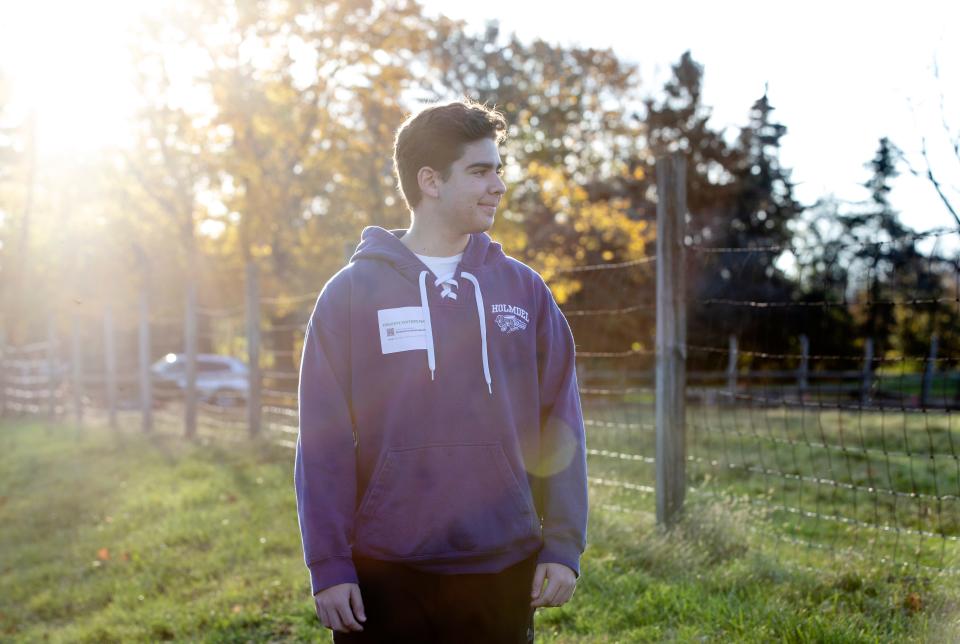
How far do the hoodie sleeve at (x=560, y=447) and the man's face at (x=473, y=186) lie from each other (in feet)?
1.04

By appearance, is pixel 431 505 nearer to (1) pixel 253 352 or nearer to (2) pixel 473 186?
(2) pixel 473 186

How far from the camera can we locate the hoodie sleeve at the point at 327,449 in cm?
232

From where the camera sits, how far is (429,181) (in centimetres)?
252

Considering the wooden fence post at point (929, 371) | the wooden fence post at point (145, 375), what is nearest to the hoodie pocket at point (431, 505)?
the wooden fence post at point (929, 371)

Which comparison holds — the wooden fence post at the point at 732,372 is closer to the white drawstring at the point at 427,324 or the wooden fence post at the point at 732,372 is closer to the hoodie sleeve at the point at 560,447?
the hoodie sleeve at the point at 560,447

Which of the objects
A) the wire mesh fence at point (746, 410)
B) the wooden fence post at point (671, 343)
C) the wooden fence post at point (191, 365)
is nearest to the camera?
the wire mesh fence at point (746, 410)

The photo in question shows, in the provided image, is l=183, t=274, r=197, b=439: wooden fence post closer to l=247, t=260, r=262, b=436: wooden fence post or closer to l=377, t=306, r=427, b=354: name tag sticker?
l=247, t=260, r=262, b=436: wooden fence post

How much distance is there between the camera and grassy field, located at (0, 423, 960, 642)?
13.2 feet

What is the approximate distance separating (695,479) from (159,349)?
25.5 metres

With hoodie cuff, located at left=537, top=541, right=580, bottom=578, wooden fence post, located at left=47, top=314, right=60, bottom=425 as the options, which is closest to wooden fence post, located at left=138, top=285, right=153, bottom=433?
wooden fence post, located at left=47, top=314, right=60, bottom=425

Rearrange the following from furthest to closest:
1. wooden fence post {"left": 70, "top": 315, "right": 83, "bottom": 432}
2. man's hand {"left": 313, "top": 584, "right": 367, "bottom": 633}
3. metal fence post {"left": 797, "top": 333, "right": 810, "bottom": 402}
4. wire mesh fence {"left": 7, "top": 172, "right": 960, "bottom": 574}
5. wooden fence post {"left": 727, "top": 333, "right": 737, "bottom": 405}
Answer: wooden fence post {"left": 70, "top": 315, "right": 83, "bottom": 432} < wooden fence post {"left": 727, "top": 333, "right": 737, "bottom": 405} < metal fence post {"left": 797, "top": 333, "right": 810, "bottom": 402} < wire mesh fence {"left": 7, "top": 172, "right": 960, "bottom": 574} < man's hand {"left": 313, "top": 584, "right": 367, "bottom": 633}

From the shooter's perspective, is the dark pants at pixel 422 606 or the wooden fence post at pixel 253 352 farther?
the wooden fence post at pixel 253 352

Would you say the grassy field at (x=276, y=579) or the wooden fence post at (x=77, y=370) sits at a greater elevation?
the wooden fence post at (x=77, y=370)

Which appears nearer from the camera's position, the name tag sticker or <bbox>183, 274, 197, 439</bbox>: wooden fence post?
the name tag sticker
